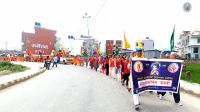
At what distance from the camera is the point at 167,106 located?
1175 centimetres

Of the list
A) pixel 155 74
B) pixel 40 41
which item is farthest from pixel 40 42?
pixel 155 74

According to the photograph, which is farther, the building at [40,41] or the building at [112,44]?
the building at [40,41]

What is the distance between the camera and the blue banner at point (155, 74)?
11094 millimetres

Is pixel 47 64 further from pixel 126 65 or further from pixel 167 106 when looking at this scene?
pixel 167 106

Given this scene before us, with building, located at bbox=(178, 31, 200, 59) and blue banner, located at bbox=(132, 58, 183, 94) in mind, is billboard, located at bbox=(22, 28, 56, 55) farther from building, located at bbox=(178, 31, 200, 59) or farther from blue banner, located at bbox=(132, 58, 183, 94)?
blue banner, located at bbox=(132, 58, 183, 94)

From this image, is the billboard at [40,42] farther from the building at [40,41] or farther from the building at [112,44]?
the building at [112,44]

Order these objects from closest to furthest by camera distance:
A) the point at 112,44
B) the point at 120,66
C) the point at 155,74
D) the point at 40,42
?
the point at 155,74 → the point at 120,66 → the point at 112,44 → the point at 40,42

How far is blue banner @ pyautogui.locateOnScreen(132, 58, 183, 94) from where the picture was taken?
11094mm

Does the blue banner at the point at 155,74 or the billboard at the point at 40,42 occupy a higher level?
the billboard at the point at 40,42

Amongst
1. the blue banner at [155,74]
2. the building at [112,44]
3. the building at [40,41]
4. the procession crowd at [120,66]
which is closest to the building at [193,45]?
the building at [112,44]

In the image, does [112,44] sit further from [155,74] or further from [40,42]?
[155,74]

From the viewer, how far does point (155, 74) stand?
11250mm

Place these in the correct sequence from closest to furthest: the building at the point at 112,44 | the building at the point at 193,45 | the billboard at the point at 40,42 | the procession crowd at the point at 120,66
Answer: the procession crowd at the point at 120,66 < the building at the point at 112,44 < the billboard at the point at 40,42 < the building at the point at 193,45

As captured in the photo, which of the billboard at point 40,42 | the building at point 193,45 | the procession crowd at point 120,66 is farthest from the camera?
the building at point 193,45
